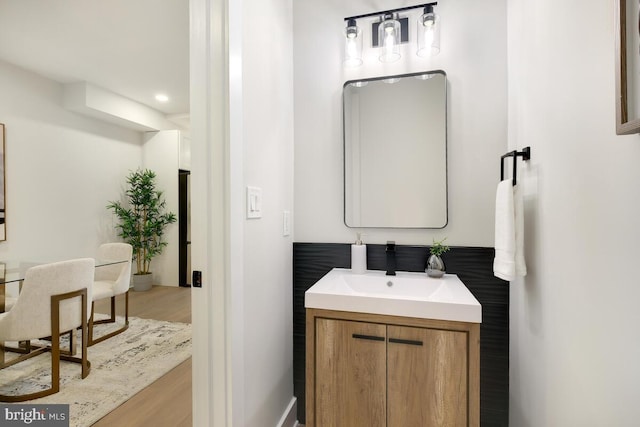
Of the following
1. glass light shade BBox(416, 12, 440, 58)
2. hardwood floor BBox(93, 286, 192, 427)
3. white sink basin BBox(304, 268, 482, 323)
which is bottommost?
hardwood floor BBox(93, 286, 192, 427)

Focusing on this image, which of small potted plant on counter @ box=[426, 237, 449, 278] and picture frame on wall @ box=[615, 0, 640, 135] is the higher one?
picture frame on wall @ box=[615, 0, 640, 135]

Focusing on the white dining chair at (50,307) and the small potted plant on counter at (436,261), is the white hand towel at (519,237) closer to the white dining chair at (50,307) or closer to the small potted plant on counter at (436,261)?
the small potted plant on counter at (436,261)

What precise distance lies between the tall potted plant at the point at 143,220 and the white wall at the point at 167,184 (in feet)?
0.26

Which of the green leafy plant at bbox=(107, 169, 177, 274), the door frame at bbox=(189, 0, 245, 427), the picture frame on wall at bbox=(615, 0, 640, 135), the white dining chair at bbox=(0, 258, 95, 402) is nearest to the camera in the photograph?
the picture frame on wall at bbox=(615, 0, 640, 135)

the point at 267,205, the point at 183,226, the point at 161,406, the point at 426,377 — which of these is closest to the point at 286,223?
the point at 267,205

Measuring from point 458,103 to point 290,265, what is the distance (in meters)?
1.23

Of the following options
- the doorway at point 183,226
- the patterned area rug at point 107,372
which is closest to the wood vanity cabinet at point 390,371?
the patterned area rug at point 107,372

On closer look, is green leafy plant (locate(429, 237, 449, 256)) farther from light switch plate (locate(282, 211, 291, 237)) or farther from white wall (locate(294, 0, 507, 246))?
light switch plate (locate(282, 211, 291, 237))

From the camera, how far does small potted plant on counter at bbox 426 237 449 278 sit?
1.43 m

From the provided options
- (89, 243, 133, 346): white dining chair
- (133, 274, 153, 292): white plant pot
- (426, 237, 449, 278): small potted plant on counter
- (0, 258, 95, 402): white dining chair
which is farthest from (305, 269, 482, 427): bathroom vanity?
(133, 274, 153, 292): white plant pot

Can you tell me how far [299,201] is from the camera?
1713 mm

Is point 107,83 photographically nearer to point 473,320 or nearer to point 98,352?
point 98,352

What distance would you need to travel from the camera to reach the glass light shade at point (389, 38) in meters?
1.53

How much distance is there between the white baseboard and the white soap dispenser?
813 millimetres
